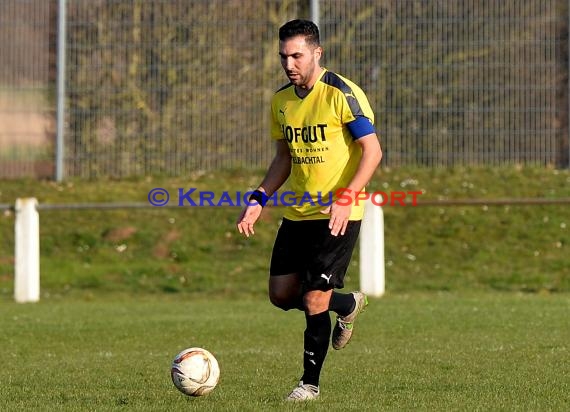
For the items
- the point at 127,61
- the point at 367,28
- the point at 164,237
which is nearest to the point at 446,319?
the point at 164,237

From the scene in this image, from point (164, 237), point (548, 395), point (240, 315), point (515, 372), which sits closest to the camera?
point (548, 395)

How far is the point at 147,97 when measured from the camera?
21.8 metres

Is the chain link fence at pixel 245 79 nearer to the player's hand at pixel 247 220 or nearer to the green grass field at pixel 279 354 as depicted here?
the green grass field at pixel 279 354

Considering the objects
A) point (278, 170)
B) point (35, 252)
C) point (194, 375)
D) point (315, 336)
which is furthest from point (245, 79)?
point (194, 375)


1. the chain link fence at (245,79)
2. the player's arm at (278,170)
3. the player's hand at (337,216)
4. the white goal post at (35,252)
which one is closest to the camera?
the player's hand at (337,216)

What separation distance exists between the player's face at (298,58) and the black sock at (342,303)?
5.29ft

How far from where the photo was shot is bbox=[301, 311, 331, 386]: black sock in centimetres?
766

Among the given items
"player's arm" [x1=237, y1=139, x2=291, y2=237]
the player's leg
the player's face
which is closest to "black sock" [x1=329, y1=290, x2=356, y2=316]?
the player's leg

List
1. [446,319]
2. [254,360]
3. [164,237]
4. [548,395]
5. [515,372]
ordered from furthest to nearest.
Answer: [164,237], [446,319], [254,360], [515,372], [548,395]

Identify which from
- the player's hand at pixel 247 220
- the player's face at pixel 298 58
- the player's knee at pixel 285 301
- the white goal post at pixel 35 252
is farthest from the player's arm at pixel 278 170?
the white goal post at pixel 35 252

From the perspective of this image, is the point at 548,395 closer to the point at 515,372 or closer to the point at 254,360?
the point at 515,372

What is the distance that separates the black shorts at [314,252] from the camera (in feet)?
25.3

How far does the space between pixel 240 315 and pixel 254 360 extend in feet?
14.7

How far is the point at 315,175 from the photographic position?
7.75 metres
